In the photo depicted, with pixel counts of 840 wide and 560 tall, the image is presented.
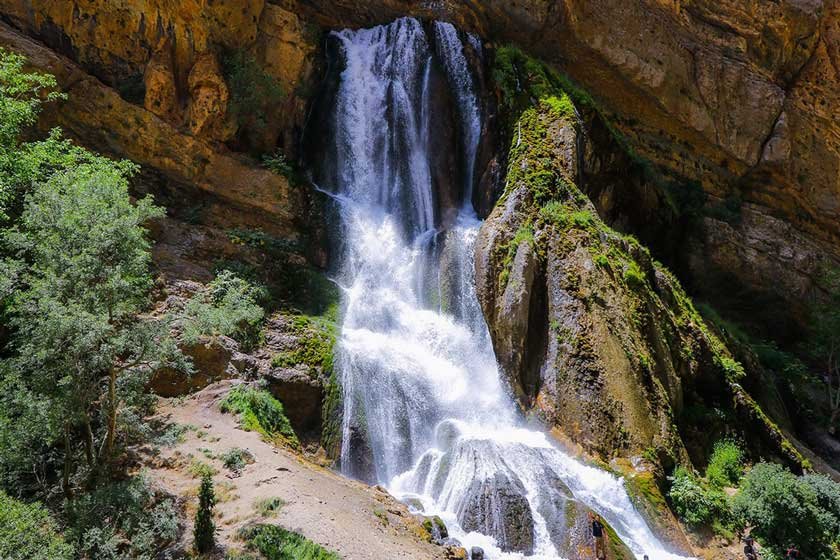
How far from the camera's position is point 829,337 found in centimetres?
2456

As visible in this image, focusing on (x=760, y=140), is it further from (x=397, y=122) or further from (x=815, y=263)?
(x=397, y=122)

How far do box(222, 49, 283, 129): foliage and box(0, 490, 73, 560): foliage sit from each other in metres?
16.1

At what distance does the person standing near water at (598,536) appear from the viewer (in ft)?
34.9

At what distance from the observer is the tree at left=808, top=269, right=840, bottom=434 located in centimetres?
2350

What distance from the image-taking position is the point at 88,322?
775 cm

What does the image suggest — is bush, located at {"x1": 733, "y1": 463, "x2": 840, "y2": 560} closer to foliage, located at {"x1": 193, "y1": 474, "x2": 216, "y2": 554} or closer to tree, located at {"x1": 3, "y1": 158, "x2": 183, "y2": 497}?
foliage, located at {"x1": 193, "y1": 474, "x2": 216, "y2": 554}

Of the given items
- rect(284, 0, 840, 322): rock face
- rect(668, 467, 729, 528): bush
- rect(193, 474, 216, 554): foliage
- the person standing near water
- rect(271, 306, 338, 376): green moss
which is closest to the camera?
rect(193, 474, 216, 554): foliage

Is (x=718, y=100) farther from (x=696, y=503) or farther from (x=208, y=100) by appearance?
(x=208, y=100)

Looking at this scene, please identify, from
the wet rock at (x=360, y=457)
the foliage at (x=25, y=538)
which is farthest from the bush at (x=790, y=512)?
the foliage at (x=25, y=538)

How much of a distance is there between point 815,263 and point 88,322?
1293 inches

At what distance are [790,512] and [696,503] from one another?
1.82 metres

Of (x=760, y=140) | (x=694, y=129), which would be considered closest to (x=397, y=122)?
(x=694, y=129)

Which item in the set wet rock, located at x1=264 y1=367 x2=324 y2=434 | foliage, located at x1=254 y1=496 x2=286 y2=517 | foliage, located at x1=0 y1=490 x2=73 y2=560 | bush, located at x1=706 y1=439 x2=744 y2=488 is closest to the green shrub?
bush, located at x1=706 y1=439 x2=744 y2=488

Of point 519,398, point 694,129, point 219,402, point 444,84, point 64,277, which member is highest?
point 694,129
